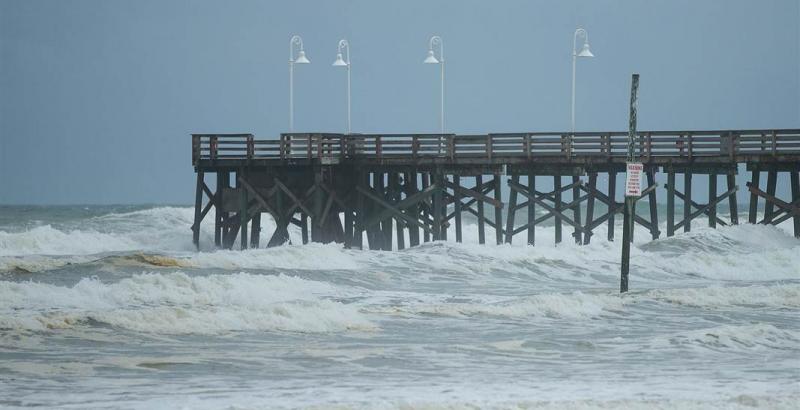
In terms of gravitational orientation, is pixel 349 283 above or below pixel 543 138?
below

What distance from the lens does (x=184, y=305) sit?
22359 millimetres

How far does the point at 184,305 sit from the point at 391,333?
13.9ft

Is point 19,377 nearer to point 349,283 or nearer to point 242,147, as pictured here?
point 349,283

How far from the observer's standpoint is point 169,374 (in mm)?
15523

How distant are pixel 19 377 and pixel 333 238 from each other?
21860 mm

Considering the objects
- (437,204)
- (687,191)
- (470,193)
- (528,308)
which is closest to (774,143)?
(687,191)

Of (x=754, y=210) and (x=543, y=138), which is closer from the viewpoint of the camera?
(x=543, y=138)

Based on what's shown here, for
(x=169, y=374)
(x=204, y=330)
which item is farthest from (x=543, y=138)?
(x=169, y=374)

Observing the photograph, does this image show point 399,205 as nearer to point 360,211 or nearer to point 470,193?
point 360,211

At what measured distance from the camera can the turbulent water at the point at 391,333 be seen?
14.5 metres

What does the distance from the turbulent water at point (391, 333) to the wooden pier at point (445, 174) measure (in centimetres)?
297

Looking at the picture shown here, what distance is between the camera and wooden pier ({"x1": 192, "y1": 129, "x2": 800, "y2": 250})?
112 ft

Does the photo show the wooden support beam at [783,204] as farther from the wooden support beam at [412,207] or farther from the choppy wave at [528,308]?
the choppy wave at [528,308]

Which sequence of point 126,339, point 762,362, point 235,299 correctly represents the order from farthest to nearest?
point 235,299, point 126,339, point 762,362
